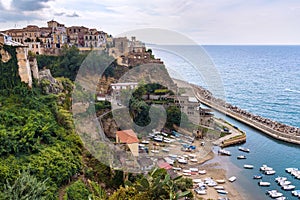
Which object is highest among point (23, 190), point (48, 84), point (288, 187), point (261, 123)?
point (48, 84)

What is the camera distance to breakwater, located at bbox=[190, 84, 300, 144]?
22.5 meters

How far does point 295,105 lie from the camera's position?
113ft

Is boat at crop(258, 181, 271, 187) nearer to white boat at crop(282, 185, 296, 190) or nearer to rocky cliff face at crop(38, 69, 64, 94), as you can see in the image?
white boat at crop(282, 185, 296, 190)

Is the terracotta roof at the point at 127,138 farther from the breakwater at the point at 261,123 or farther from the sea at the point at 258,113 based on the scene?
the breakwater at the point at 261,123

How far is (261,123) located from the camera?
Answer: 83.6ft

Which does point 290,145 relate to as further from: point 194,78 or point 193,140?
point 194,78

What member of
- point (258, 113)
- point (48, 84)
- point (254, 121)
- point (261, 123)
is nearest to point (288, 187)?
point (261, 123)

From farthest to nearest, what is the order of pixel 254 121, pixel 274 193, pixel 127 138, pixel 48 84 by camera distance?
pixel 254 121
pixel 48 84
pixel 127 138
pixel 274 193

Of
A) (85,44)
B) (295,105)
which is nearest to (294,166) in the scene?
(295,105)

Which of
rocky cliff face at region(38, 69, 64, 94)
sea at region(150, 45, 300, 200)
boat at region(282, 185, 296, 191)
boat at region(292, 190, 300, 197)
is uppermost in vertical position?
rocky cliff face at region(38, 69, 64, 94)

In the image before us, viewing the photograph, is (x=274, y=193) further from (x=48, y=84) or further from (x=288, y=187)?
(x=48, y=84)

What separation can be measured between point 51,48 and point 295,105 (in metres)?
31.6

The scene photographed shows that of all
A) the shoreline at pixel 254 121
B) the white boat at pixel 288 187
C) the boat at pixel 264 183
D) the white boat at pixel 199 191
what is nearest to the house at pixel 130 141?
the white boat at pixel 199 191

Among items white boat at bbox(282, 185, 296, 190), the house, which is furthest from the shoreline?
the house
